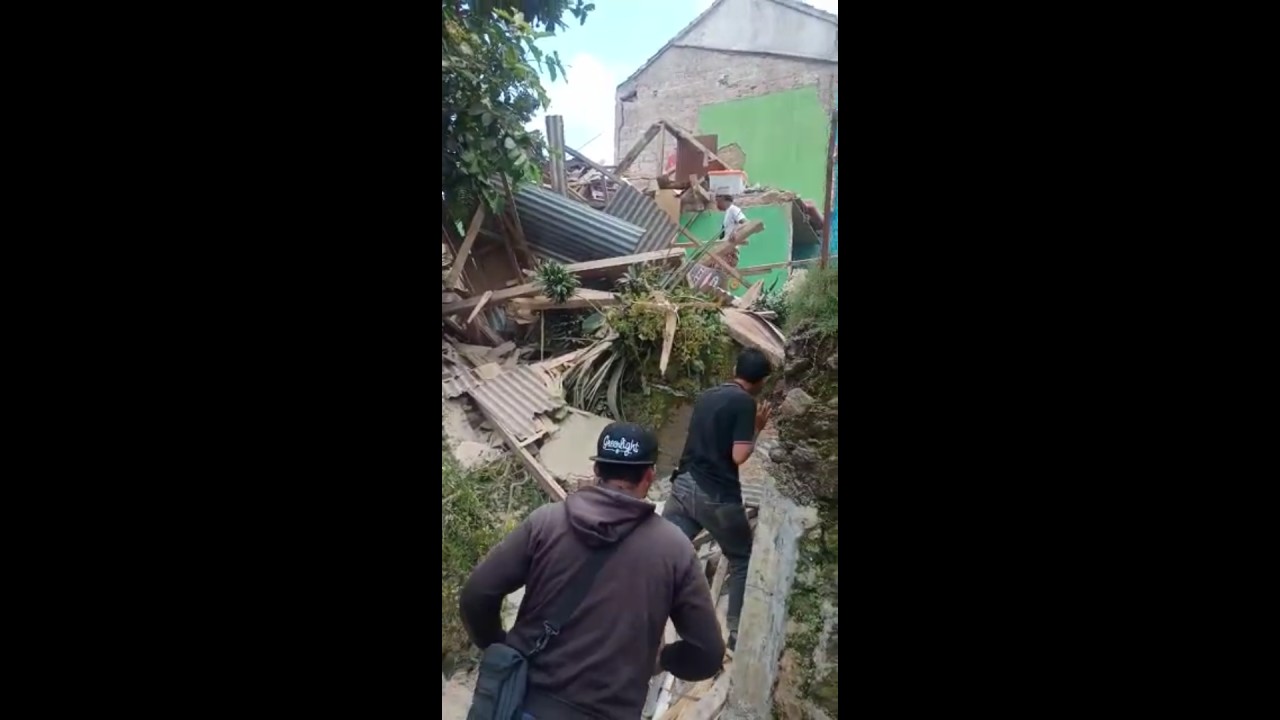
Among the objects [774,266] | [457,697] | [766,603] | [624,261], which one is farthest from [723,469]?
[457,697]

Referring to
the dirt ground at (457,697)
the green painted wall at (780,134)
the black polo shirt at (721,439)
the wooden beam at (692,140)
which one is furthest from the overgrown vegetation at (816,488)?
→ the dirt ground at (457,697)

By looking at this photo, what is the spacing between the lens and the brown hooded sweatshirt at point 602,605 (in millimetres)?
2340

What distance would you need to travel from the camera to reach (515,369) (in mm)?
2822

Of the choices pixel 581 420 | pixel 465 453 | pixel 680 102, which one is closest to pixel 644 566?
pixel 581 420

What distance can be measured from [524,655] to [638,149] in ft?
5.78

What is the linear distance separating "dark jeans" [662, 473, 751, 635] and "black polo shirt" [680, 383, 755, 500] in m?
0.03

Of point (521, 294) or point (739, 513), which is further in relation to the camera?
point (521, 294)

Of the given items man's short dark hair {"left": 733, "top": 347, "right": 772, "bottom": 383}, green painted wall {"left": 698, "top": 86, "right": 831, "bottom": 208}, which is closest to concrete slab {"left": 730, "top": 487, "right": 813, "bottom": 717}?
man's short dark hair {"left": 733, "top": 347, "right": 772, "bottom": 383}

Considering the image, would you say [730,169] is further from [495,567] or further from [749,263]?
[495,567]

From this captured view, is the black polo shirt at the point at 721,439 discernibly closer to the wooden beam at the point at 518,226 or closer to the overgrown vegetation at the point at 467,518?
the overgrown vegetation at the point at 467,518

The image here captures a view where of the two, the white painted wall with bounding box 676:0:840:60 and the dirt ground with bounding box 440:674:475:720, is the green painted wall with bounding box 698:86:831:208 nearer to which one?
the white painted wall with bounding box 676:0:840:60

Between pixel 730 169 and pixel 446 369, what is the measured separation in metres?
1.22

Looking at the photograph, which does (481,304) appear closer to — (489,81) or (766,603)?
(489,81)

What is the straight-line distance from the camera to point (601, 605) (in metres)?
2.35
